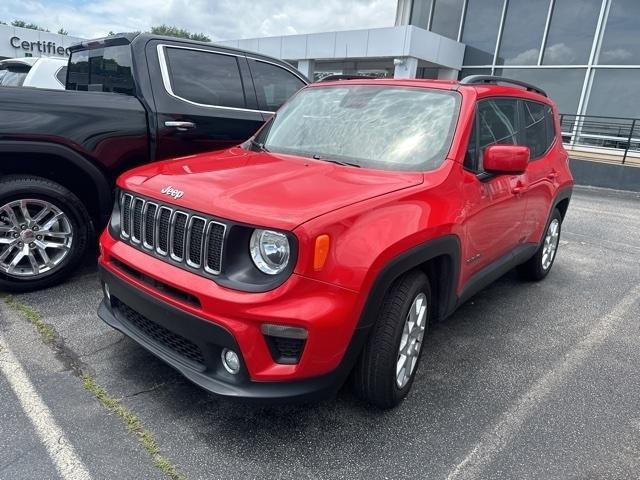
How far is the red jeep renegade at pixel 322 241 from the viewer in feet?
6.98

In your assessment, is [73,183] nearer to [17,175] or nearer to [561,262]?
[17,175]

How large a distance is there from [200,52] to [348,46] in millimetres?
15582

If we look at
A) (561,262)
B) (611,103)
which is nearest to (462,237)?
(561,262)

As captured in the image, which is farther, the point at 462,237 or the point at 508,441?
the point at 462,237

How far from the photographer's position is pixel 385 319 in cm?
244

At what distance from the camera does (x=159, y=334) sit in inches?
99.9

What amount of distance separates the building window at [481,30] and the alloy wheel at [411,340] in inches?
667

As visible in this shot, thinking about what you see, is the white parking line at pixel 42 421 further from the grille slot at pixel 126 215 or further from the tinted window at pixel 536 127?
the tinted window at pixel 536 127

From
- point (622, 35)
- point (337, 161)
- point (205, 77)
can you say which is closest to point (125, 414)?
point (337, 161)

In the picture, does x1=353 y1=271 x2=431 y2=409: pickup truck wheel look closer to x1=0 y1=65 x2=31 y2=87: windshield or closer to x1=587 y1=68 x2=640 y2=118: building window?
x1=0 y1=65 x2=31 y2=87: windshield

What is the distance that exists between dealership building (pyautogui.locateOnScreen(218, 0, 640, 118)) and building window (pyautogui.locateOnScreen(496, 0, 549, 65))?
0.03 m

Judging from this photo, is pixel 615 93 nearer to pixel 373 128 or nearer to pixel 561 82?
pixel 561 82

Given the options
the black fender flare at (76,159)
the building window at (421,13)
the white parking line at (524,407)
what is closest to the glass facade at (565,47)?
the building window at (421,13)

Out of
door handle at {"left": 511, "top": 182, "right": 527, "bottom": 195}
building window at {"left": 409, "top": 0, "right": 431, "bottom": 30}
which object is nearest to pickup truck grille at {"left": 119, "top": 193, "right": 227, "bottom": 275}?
door handle at {"left": 511, "top": 182, "right": 527, "bottom": 195}
